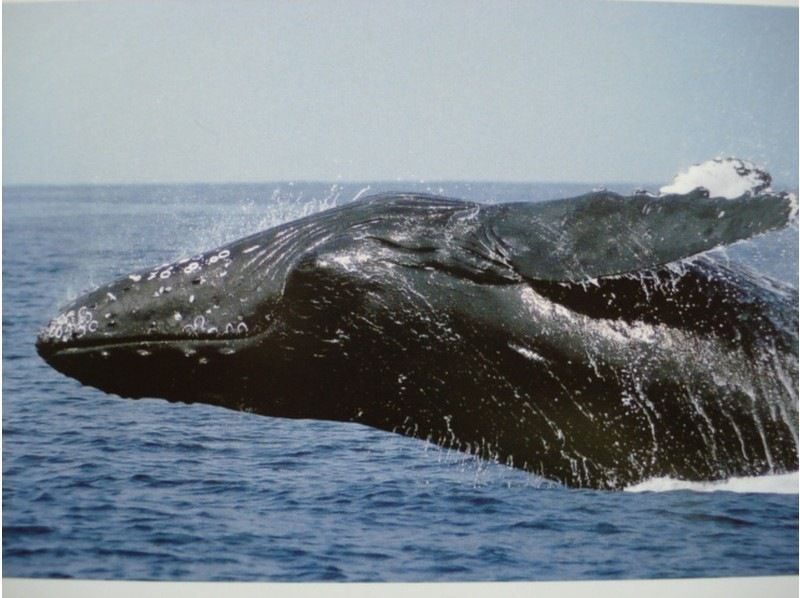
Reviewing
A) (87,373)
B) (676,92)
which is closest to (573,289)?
(676,92)

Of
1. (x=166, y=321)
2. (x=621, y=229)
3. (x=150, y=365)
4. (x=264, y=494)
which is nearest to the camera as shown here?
(x=621, y=229)

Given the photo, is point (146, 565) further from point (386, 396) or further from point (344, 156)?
point (344, 156)

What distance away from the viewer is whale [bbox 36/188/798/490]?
5.56 m

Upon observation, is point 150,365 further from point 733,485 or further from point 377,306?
point 733,485

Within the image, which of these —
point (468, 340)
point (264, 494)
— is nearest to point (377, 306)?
point (468, 340)

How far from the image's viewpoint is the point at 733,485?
6023 millimetres

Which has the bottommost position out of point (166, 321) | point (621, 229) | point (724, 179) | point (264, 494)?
point (264, 494)

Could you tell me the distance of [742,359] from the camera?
19.0 feet

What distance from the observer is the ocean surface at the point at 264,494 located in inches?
241

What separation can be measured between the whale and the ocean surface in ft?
0.80

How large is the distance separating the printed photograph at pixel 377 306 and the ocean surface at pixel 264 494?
0.06 feet

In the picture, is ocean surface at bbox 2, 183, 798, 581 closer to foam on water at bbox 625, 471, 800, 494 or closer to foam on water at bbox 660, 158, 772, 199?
foam on water at bbox 625, 471, 800, 494

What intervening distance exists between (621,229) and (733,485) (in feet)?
6.53

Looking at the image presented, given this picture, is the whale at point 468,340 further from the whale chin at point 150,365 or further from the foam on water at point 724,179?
the foam on water at point 724,179
